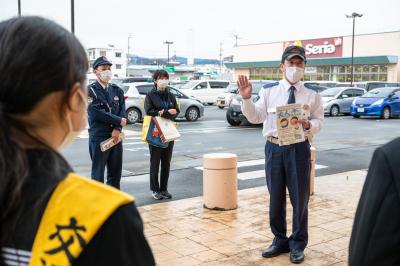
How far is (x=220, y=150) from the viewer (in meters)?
12.5

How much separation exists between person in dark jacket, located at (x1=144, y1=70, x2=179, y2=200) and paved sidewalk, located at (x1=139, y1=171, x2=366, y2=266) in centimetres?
48

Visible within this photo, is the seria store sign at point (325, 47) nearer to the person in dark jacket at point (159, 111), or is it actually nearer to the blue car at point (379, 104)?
the blue car at point (379, 104)

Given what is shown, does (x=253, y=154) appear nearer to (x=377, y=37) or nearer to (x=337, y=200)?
(x=337, y=200)

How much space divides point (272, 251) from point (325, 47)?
4935 cm

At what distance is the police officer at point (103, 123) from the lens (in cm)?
622

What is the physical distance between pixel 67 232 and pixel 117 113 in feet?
17.8

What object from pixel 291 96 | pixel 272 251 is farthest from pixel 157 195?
pixel 291 96

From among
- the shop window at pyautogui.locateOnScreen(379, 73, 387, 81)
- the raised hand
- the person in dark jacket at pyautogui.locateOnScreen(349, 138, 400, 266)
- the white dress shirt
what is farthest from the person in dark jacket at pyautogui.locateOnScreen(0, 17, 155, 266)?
the shop window at pyautogui.locateOnScreen(379, 73, 387, 81)

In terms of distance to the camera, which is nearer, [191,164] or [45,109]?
[45,109]

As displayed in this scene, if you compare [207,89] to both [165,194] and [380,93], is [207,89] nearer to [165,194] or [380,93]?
[380,93]

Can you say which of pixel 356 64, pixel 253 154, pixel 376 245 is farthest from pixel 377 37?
pixel 376 245

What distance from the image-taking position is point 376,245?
142cm

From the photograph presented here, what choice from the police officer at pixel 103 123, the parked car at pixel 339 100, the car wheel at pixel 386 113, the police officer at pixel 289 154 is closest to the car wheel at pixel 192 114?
the parked car at pixel 339 100

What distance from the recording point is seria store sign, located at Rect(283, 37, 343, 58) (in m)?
50.2
